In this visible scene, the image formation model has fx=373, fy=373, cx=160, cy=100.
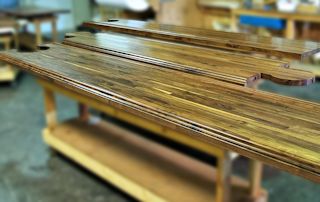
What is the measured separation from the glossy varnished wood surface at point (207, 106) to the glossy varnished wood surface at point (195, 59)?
55 mm

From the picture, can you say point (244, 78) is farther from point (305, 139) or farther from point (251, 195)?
point (251, 195)

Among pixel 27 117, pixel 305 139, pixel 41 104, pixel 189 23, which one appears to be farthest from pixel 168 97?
pixel 189 23

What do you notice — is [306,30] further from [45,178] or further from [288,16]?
[45,178]

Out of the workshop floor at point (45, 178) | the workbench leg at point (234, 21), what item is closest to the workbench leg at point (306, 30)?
the workbench leg at point (234, 21)

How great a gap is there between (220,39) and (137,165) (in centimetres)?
82

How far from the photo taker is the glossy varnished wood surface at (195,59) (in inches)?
49.4

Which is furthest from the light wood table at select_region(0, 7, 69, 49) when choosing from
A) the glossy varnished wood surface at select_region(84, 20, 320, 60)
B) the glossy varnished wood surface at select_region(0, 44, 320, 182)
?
the glossy varnished wood surface at select_region(0, 44, 320, 182)

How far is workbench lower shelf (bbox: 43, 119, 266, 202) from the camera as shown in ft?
5.96

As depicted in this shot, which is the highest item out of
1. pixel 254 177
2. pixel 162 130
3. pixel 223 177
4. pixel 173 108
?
pixel 173 108

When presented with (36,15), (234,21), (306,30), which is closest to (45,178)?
(36,15)

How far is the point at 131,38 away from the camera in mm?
1868

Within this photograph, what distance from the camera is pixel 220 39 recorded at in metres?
1.67

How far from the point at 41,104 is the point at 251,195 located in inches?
88.0

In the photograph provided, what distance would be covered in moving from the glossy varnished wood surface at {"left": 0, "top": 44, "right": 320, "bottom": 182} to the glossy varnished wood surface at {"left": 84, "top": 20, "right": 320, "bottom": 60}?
36cm
